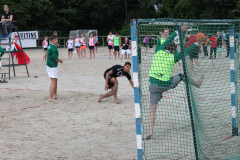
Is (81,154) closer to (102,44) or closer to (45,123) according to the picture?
(45,123)

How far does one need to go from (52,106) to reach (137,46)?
423 centimetres

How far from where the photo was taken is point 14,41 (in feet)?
39.3

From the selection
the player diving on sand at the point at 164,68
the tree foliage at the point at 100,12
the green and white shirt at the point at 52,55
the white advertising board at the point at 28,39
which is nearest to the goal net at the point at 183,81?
the player diving on sand at the point at 164,68

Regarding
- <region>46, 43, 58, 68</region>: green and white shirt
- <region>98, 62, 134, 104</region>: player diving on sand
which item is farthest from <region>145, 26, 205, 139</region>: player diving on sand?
<region>46, 43, 58, 68</region>: green and white shirt

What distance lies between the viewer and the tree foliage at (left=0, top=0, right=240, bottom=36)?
133ft

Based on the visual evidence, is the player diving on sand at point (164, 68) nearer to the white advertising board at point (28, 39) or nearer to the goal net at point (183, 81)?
the goal net at point (183, 81)

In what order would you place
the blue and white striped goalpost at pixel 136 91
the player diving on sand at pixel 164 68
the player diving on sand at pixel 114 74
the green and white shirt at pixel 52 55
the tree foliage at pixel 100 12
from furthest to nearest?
the tree foliage at pixel 100 12, the green and white shirt at pixel 52 55, the player diving on sand at pixel 114 74, the player diving on sand at pixel 164 68, the blue and white striped goalpost at pixel 136 91

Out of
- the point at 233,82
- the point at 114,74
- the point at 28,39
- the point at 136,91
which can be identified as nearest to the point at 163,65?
the point at 136,91

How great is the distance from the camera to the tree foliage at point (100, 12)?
40500mm

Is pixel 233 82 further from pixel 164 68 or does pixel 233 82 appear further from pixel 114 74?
pixel 114 74

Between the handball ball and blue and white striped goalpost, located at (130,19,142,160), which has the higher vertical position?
the handball ball

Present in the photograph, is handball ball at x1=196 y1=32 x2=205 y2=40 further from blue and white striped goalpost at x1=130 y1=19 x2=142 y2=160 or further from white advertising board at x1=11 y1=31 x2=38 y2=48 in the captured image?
white advertising board at x1=11 y1=31 x2=38 y2=48

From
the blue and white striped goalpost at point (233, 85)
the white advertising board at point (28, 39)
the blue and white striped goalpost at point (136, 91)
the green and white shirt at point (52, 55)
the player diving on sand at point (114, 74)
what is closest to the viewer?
the blue and white striped goalpost at point (136, 91)

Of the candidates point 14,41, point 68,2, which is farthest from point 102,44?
point 14,41
